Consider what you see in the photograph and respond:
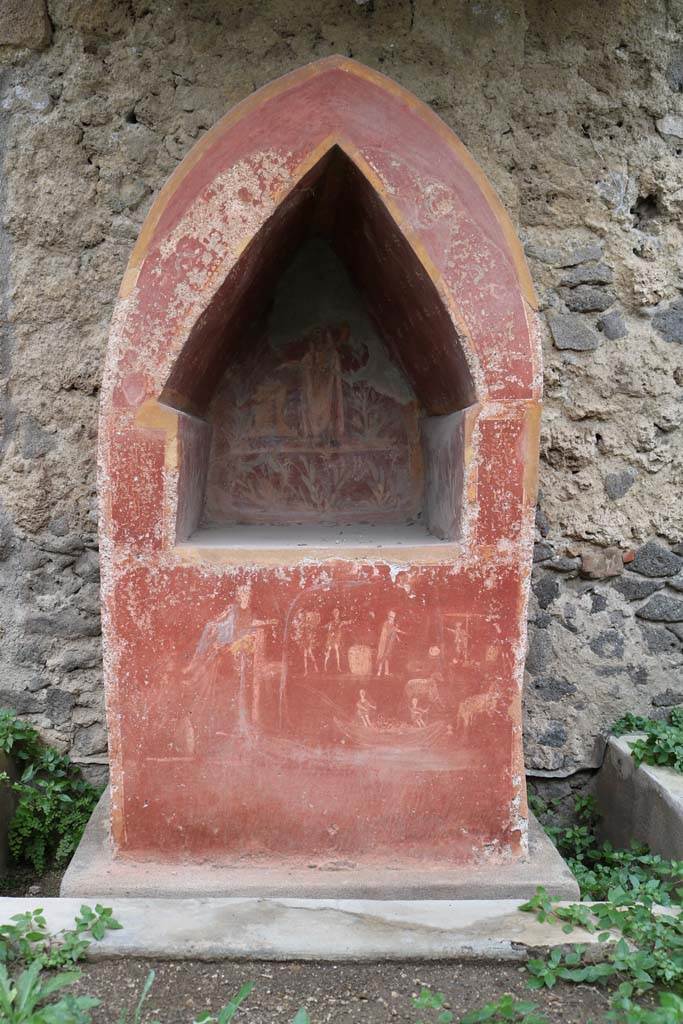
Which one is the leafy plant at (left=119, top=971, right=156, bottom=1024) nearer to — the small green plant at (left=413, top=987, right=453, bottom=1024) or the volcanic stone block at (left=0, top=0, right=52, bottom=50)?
the small green plant at (left=413, top=987, right=453, bottom=1024)

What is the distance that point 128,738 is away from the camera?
2.19 metres

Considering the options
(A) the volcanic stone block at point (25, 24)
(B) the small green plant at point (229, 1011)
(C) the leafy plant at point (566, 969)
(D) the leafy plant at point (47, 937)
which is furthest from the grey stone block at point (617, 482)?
(A) the volcanic stone block at point (25, 24)

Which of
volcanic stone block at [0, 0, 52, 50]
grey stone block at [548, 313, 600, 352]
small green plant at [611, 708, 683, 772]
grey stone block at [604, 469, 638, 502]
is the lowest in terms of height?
small green plant at [611, 708, 683, 772]

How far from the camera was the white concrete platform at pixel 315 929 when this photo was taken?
6.24 feet

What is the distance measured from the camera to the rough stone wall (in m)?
2.67

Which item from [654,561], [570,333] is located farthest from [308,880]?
[570,333]

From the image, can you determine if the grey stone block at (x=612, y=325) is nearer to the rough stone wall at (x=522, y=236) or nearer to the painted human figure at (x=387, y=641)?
the rough stone wall at (x=522, y=236)

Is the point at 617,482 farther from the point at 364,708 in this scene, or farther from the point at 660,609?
the point at 364,708

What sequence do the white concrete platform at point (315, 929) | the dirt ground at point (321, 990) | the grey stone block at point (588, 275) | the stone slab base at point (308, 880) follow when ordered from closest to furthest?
the dirt ground at point (321, 990)
the white concrete platform at point (315, 929)
the stone slab base at point (308, 880)
the grey stone block at point (588, 275)

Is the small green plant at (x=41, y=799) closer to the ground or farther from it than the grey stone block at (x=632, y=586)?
closer to the ground

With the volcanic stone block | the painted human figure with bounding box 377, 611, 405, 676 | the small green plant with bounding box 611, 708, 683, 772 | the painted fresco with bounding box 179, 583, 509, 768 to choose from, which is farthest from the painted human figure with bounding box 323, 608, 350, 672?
the volcanic stone block

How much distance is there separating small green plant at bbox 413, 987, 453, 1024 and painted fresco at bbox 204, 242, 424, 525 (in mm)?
1567

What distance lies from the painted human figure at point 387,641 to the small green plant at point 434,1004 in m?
0.78

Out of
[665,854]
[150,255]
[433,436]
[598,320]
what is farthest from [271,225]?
[665,854]
